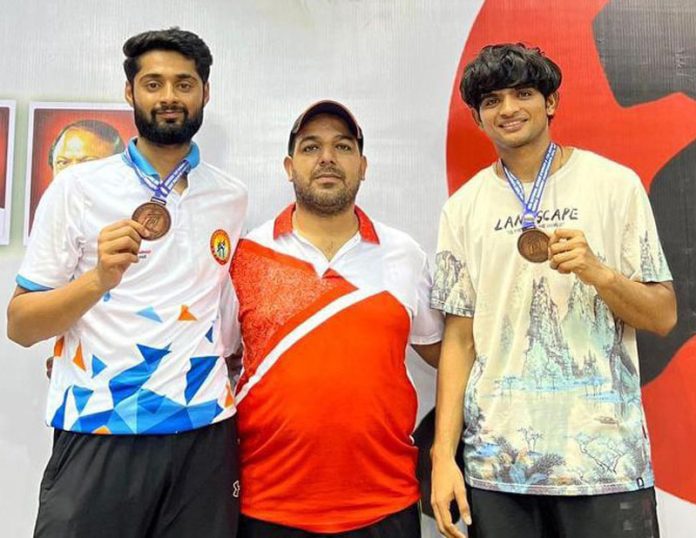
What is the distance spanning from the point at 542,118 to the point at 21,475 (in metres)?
1.63

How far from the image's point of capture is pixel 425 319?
1559 mm

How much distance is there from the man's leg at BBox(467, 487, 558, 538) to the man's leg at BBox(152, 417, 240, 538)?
0.52m

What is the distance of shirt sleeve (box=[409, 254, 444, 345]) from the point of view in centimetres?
155

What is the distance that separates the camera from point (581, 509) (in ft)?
4.21

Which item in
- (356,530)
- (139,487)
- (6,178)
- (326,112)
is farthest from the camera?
(6,178)

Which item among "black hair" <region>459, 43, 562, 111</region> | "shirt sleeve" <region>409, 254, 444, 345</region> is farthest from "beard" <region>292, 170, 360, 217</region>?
"black hair" <region>459, 43, 562, 111</region>

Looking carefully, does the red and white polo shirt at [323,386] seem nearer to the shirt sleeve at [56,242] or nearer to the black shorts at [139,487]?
the black shorts at [139,487]

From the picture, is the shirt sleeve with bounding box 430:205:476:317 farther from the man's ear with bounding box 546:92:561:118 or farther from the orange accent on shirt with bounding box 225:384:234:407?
the orange accent on shirt with bounding box 225:384:234:407

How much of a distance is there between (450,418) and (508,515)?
23cm

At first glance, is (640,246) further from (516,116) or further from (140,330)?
(140,330)

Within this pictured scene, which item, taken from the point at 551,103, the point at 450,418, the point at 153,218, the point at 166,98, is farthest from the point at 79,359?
the point at 551,103

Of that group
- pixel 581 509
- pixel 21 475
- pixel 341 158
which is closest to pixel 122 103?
pixel 341 158

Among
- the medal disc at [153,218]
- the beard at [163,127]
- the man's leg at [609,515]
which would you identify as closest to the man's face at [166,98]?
the beard at [163,127]

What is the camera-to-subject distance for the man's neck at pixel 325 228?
153cm
